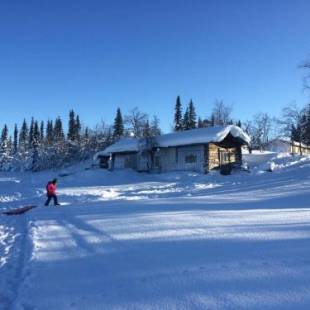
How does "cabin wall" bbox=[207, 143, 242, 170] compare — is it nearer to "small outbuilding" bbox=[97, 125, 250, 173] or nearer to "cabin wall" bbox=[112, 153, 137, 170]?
"small outbuilding" bbox=[97, 125, 250, 173]

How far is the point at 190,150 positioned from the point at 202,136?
190 cm

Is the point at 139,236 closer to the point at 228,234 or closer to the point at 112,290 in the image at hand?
the point at 228,234

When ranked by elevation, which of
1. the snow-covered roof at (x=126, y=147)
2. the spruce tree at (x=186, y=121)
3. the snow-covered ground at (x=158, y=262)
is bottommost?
the snow-covered ground at (x=158, y=262)

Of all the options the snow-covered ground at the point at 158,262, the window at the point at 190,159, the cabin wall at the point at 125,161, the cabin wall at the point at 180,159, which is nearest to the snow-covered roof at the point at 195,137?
the cabin wall at the point at 180,159

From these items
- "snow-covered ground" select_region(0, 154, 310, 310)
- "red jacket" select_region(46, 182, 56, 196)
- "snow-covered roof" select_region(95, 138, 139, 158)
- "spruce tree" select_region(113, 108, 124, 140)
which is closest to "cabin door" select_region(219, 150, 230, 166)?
"snow-covered roof" select_region(95, 138, 139, 158)

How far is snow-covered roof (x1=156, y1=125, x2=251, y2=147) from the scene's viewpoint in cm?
3416

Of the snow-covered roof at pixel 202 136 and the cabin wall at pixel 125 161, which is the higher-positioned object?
the snow-covered roof at pixel 202 136

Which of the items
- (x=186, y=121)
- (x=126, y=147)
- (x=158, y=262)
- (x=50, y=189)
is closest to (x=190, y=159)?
(x=126, y=147)

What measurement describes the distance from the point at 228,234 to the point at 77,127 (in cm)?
9842

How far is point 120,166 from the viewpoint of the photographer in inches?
1679

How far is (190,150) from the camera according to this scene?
35938mm

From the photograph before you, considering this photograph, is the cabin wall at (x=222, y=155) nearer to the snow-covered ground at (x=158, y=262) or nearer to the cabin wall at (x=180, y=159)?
the cabin wall at (x=180, y=159)

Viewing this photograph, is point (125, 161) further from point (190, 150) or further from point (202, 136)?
point (202, 136)

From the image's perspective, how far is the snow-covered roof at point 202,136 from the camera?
3416 cm
